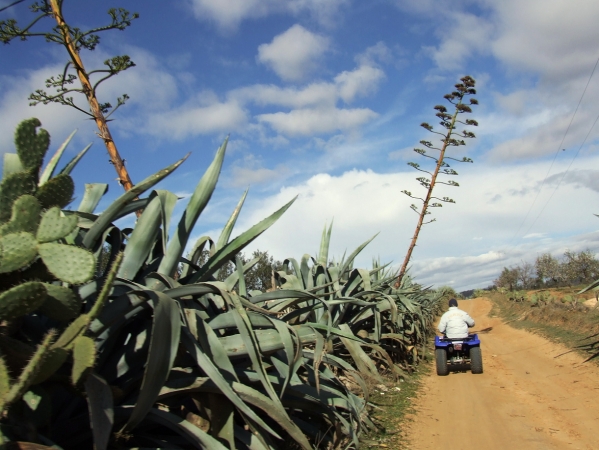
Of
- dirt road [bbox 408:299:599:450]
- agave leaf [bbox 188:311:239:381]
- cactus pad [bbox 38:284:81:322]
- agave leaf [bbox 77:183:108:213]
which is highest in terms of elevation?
agave leaf [bbox 77:183:108:213]

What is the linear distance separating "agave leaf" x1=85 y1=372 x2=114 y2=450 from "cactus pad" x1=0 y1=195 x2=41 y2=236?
0.75 m

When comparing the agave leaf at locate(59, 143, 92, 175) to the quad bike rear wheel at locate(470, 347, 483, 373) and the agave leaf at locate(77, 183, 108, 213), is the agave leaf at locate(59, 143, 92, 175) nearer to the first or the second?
the agave leaf at locate(77, 183, 108, 213)

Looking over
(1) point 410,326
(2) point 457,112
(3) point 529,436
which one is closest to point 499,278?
(2) point 457,112

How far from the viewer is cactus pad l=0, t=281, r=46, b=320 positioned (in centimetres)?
209

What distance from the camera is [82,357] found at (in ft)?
7.09

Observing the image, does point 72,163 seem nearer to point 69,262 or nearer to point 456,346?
point 69,262

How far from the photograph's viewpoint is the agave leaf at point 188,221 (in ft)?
10.8

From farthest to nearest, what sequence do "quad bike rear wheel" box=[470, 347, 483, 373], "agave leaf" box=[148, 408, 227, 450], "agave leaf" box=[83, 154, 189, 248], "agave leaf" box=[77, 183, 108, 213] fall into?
1. "quad bike rear wheel" box=[470, 347, 483, 373]
2. "agave leaf" box=[77, 183, 108, 213]
3. "agave leaf" box=[83, 154, 189, 248]
4. "agave leaf" box=[148, 408, 227, 450]

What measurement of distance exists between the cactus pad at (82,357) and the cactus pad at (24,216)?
615mm

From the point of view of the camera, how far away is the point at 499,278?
8975 cm

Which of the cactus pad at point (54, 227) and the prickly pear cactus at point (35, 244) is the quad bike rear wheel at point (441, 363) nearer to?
the prickly pear cactus at point (35, 244)

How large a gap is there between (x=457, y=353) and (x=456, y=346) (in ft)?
1.02

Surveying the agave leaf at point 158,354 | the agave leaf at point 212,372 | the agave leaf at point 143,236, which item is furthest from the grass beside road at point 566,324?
the agave leaf at point 158,354

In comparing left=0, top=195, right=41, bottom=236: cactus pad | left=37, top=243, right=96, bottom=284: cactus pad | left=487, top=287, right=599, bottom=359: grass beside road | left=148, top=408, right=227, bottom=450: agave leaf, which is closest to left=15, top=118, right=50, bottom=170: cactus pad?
left=0, top=195, right=41, bottom=236: cactus pad
